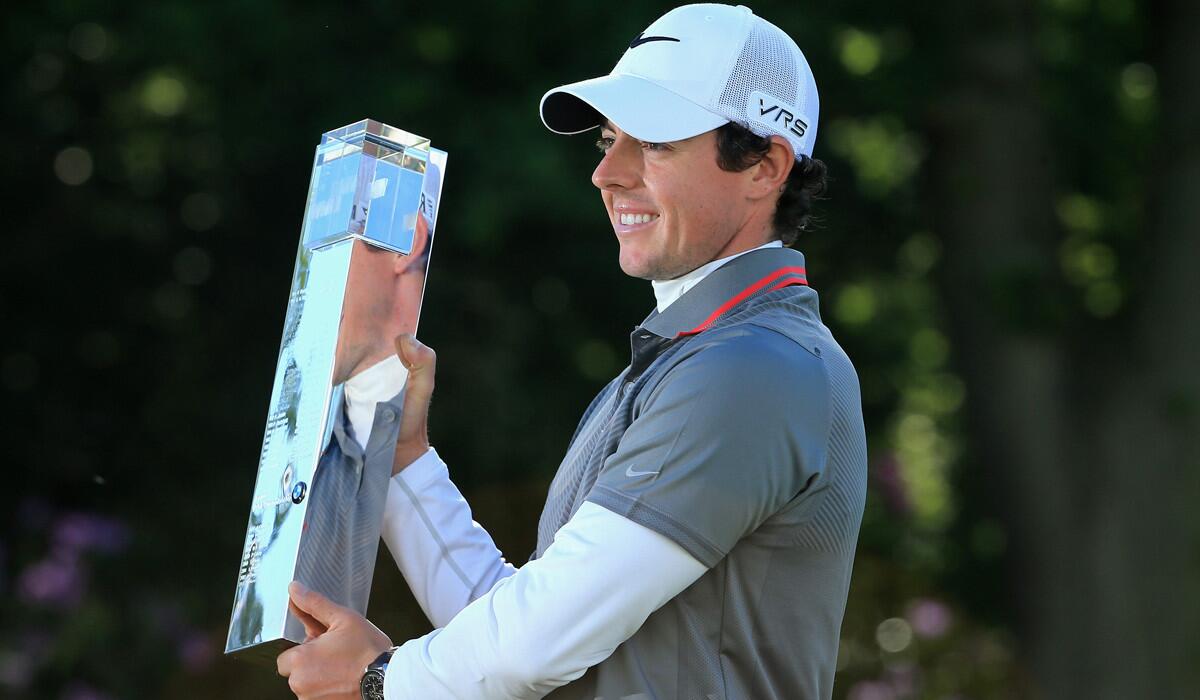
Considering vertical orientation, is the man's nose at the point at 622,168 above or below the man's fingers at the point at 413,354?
above

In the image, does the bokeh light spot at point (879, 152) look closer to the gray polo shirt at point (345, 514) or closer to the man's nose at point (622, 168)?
the man's nose at point (622, 168)

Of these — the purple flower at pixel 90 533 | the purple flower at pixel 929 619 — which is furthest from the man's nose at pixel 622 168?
the purple flower at pixel 929 619

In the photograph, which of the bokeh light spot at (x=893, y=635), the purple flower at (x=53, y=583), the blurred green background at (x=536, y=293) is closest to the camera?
the blurred green background at (x=536, y=293)

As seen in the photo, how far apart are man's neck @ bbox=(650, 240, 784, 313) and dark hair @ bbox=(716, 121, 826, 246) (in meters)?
0.07

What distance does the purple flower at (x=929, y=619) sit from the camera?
6.80 meters

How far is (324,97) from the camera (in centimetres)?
549

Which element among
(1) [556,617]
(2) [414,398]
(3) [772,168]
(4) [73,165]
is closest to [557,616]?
(1) [556,617]

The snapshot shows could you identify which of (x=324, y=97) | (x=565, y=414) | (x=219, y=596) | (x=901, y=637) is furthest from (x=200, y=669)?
(x=901, y=637)

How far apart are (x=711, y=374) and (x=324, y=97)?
12.6ft

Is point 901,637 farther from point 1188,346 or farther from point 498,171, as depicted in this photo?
point 498,171

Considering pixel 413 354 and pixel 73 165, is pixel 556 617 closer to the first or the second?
pixel 413 354

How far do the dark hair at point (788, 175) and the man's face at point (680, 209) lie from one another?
15mm

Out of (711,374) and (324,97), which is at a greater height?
(324,97)

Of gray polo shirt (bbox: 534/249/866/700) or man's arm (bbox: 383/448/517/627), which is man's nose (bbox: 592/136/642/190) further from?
man's arm (bbox: 383/448/517/627)
